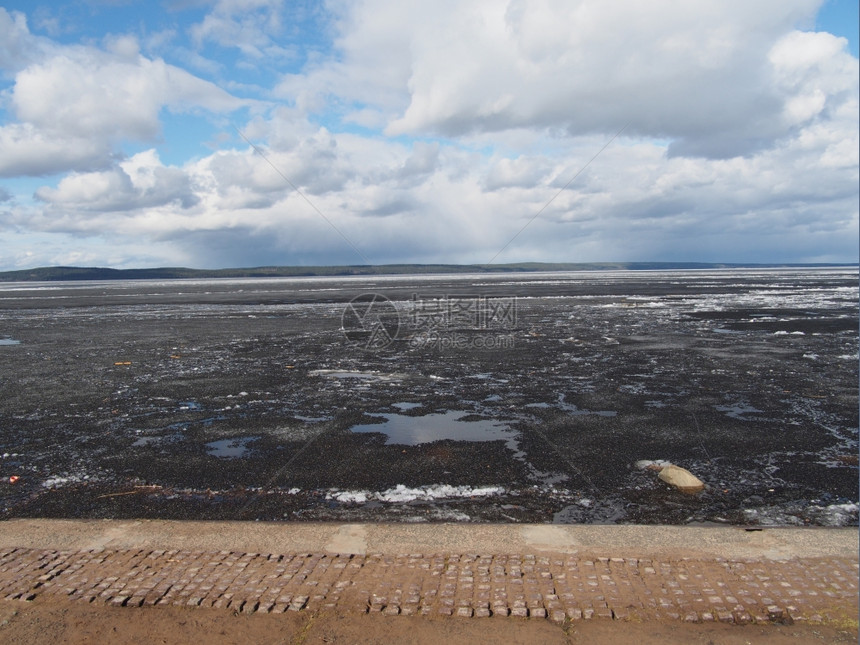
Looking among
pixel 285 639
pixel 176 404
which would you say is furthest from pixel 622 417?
pixel 176 404

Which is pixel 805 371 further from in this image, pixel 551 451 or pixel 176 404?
pixel 176 404

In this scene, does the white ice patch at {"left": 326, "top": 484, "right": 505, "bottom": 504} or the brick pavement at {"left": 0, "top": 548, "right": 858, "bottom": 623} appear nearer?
the brick pavement at {"left": 0, "top": 548, "right": 858, "bottom": 623}

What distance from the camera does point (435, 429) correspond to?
8.88m

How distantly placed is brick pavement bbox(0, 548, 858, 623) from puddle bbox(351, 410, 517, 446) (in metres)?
3.59

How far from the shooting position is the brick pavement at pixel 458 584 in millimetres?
4000

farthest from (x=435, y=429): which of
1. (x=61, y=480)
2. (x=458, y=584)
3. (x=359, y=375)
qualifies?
(x=61, y=480)

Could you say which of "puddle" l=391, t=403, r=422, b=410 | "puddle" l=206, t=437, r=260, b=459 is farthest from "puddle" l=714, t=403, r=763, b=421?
"puddle" l=206, t=437, r=260, b=459

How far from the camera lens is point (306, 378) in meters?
13.0

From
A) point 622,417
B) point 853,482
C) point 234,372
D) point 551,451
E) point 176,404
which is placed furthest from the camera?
point 234,372

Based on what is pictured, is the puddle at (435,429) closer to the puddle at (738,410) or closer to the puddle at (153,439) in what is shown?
the puddle at (153,439)

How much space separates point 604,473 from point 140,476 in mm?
5549

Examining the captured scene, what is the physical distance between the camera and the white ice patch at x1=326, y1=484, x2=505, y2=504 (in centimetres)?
619

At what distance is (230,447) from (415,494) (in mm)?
3194

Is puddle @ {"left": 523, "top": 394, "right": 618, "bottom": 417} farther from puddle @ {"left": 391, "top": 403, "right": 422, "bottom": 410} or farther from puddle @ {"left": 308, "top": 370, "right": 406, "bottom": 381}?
puddle @ {"left": 308, "top": 370, "right": 406, "bottom": 381}
